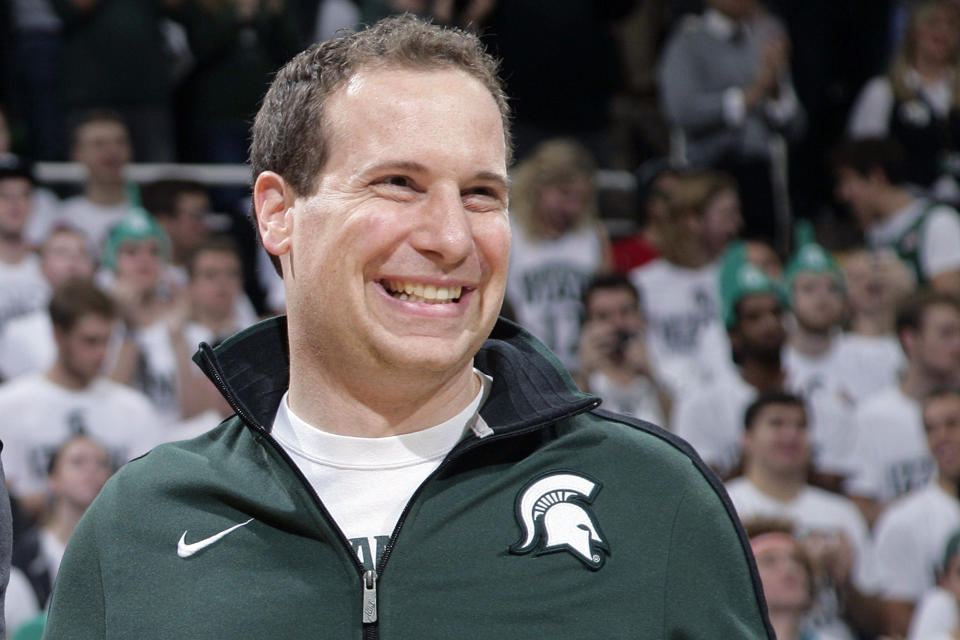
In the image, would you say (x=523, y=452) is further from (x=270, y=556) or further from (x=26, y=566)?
(x=26, y=566)

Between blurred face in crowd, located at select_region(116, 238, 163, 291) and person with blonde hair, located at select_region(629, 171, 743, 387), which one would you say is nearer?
blurred face in crowd, located at select_region(116, 238, 163, 291)

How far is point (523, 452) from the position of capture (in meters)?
2.21

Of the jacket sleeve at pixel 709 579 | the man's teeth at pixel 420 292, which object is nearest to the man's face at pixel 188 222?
the man's teeth at pixel 420 292

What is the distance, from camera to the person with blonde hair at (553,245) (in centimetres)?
814

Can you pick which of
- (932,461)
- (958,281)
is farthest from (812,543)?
(958,281)

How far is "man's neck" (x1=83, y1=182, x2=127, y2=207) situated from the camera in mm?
8211

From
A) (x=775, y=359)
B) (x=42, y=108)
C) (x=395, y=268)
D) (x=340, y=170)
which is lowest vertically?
(x=775, y=359)

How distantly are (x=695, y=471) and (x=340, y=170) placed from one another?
62 cm

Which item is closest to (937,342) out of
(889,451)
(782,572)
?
(889,451)

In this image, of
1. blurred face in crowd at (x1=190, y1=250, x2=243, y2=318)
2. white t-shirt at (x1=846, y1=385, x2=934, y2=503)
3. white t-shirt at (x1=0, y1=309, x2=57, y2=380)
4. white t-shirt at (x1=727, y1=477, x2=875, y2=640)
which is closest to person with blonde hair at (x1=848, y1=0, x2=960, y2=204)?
white t-shirt at (x1=846, y1=385, x2=934, y2=503)

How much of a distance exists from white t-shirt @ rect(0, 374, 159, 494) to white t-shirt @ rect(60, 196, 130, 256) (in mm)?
1450

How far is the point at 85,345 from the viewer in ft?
21.8

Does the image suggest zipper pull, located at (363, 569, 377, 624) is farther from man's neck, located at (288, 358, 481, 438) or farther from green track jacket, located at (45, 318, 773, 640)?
man's neck, located at (288, 358, 481, 438)

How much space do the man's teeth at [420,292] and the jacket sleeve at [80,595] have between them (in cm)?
53
